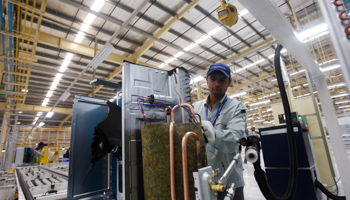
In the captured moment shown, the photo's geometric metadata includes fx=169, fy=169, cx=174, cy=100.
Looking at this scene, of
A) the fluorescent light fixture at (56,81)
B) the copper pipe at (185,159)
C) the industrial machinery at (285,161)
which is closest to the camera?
the copper pipe at (185,159)

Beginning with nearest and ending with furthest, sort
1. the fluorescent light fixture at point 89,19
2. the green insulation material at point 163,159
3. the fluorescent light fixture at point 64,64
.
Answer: the green insulation material at point 163,159
the fluorescent light fixture at point 89,19
the fluorescent light fixture at point 64,64

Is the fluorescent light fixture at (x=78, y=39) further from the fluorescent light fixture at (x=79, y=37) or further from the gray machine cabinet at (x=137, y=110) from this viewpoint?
the gray machine cabinet at (x=137, y=110)

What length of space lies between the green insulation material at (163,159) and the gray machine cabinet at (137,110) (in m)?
0.11

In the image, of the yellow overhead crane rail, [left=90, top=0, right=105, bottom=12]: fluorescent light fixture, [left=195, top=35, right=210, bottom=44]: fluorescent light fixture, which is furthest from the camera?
[left=195, top=35, right=210, bottom=44]: fluorescent light fixture

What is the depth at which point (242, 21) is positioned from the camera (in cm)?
514

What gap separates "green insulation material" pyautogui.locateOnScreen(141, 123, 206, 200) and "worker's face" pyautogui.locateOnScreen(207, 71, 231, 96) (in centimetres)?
74

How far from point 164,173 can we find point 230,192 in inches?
12.7

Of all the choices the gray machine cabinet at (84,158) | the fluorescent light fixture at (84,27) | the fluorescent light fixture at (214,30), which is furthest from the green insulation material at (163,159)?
the fluorescent light fixture at (214,30)

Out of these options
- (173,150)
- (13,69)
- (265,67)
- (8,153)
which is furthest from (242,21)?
(8,153)

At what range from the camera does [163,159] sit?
2.84 feet

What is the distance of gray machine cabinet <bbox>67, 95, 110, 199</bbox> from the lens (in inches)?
66.9

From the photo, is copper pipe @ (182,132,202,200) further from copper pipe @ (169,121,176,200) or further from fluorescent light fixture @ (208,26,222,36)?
fluorescent light fixture @ (208,26,222,36)

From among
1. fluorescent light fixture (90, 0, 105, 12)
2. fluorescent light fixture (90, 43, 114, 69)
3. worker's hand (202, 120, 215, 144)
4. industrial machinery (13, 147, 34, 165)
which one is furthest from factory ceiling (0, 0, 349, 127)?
worker's hand (202, 120, 215, 144)

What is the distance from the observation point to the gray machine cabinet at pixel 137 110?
97cm
